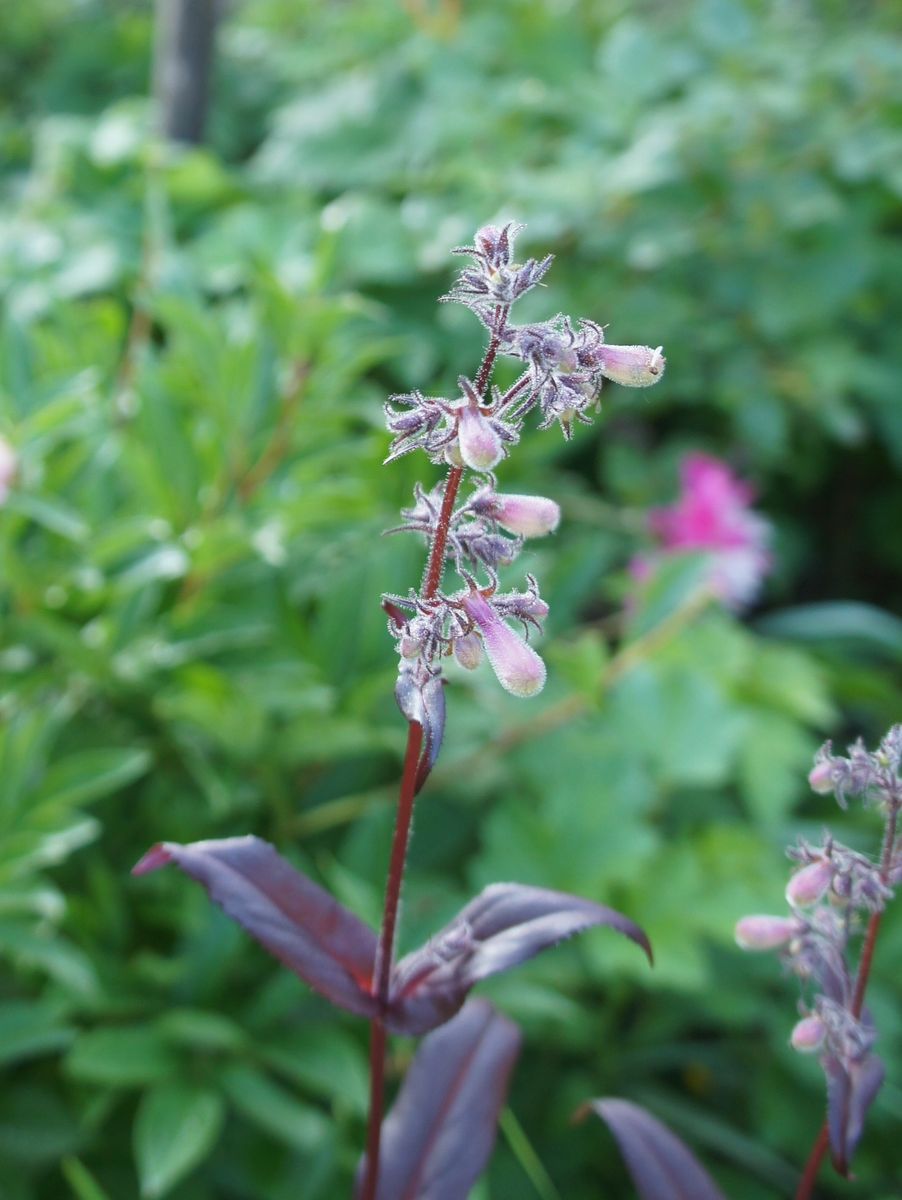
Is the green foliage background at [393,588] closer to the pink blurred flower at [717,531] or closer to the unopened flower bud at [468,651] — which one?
the pink blurred flower at [717,531]

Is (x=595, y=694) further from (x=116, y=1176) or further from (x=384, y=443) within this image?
(x=116, y=1176)

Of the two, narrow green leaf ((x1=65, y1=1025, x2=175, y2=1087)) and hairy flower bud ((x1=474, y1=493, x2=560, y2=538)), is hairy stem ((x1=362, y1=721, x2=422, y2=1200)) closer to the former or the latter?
hairy flower bud ((x1=474, y1=493, x2=560, y2=538))

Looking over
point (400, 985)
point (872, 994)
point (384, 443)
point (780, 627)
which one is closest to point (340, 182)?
point (384, 443)

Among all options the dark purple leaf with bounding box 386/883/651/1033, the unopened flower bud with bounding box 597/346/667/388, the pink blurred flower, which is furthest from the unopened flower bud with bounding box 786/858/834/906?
the pink blurred flower

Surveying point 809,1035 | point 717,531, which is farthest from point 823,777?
point 717,531

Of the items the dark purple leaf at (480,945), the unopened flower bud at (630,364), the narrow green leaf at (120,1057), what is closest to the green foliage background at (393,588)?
the narrow green leaf at (120,1057)
